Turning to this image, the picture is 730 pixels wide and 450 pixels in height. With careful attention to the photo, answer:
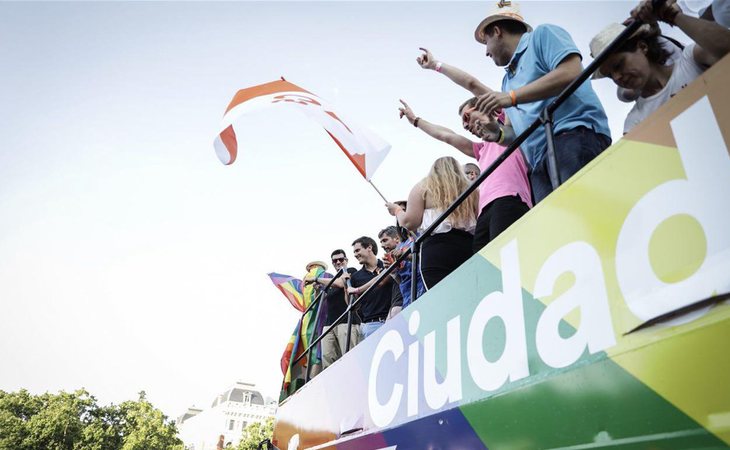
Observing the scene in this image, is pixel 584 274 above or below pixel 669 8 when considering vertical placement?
below

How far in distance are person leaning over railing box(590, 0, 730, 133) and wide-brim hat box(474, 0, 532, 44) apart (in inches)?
43.0

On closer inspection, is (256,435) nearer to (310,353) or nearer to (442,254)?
(310,353)

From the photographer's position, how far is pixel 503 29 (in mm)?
3268

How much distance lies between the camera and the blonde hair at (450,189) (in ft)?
12.4

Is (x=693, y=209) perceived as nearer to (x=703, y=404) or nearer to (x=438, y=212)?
(x=703, y=404)

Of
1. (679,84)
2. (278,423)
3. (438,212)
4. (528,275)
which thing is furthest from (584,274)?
(278,423)

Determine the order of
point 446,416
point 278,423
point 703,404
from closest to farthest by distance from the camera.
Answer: point 703,404
point 446,416
point 278,423

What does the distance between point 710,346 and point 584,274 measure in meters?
0.56

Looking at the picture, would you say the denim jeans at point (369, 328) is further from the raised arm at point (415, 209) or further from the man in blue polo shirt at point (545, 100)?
the man in blue polo shirt at point (545, 100)

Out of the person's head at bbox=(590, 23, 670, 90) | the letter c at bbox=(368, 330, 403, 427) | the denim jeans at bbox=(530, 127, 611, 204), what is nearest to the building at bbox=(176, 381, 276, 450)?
the letter c at bbox=(368, 330, 403, 427)

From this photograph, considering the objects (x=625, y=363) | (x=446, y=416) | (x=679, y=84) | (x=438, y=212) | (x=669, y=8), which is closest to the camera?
(x=625, y=363)

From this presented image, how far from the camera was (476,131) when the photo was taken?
3029mm

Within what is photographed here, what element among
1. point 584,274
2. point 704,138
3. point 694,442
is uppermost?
point 704,138

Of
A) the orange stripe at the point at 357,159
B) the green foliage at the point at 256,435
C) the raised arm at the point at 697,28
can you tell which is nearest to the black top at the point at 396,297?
the orange stripe at the point at 357,159
